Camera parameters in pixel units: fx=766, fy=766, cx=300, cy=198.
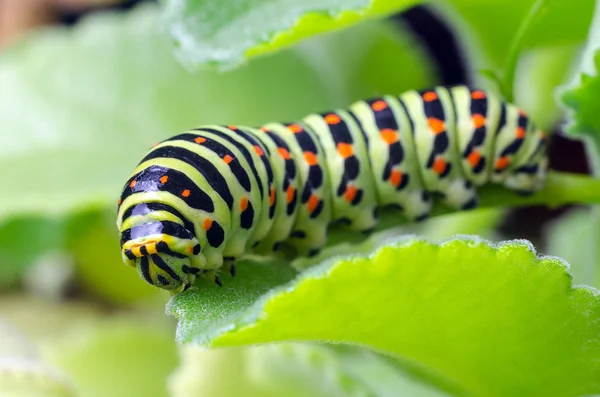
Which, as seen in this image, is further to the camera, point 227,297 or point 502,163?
point 502,163

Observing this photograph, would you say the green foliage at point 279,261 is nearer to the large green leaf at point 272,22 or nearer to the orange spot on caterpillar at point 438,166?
the large green leaf at point 272,22

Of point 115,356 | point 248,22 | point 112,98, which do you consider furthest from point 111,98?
point 248,22

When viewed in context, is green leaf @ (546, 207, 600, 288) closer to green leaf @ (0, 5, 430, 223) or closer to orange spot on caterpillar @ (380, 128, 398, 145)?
orange spot on caterpillar @ (380, 128, 398, 145)

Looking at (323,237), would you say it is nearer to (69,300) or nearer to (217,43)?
(217,43)

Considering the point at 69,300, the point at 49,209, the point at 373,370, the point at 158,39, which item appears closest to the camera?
the point at 373,370

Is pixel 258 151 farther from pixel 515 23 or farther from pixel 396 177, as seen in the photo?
pixel 515 23

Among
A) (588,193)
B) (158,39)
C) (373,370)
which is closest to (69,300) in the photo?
(158,39)
